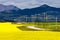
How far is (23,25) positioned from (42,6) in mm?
1144

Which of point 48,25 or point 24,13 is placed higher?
point 24,13

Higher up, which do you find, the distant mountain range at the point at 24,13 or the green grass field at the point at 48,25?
the distant mountain range at the point at 24,13

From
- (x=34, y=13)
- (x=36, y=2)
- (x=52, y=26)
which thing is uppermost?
(x=36, y=2)

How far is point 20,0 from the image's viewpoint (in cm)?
641

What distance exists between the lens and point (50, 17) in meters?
6.70

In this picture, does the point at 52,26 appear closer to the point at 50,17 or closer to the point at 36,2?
the point at 50,17

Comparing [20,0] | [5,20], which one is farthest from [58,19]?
[5,20]

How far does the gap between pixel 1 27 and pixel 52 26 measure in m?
2.19

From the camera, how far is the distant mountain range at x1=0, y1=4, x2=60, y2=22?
6.40m

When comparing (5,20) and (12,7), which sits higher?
(12,7)

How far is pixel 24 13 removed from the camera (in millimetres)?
6547

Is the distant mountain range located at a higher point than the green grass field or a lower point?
higher

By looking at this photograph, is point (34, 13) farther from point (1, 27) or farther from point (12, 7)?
point (1, 27)

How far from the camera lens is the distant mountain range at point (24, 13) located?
6.40m
